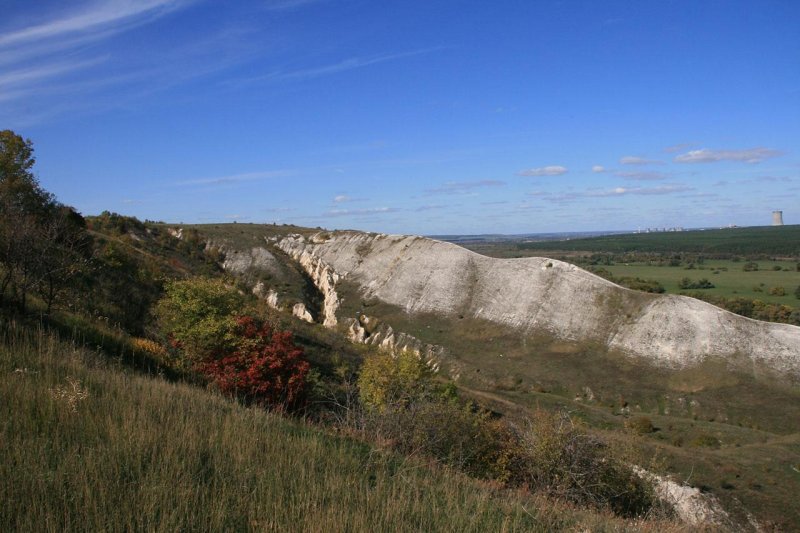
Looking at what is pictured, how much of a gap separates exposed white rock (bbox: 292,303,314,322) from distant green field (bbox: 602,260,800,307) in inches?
2257

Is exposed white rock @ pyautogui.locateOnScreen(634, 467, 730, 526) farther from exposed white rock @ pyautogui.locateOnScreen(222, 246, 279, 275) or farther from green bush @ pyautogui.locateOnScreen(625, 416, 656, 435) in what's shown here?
exposed white rock @ pyautogui.locateOnScreen(222, 246, 279, 275)

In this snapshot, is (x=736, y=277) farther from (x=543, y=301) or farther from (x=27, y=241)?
(x=27, y=241)

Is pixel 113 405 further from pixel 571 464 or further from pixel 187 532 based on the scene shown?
pixel 571 464

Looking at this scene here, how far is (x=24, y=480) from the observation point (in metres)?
3.66

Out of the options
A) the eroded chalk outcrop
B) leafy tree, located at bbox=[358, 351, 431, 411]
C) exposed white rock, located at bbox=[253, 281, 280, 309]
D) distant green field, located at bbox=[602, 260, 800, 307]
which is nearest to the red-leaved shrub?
leafy tree, located at bbox=[358, 351, 431, 411]

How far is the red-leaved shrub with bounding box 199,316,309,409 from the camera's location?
17.7m

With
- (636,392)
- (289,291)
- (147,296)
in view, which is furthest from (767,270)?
(147,296)

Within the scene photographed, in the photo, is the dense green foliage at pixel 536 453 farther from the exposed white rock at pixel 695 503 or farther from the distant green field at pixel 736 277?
the distant green field at pixel 736 277

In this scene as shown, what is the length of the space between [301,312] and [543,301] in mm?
22942

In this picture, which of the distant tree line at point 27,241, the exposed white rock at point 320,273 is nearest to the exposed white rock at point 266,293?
the exposed white rock at point 320,273

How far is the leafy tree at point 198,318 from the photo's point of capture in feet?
63.2

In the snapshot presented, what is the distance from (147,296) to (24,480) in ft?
78.5

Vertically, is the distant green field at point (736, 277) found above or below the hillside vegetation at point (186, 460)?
below

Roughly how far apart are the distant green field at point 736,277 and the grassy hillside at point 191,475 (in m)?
81.5
